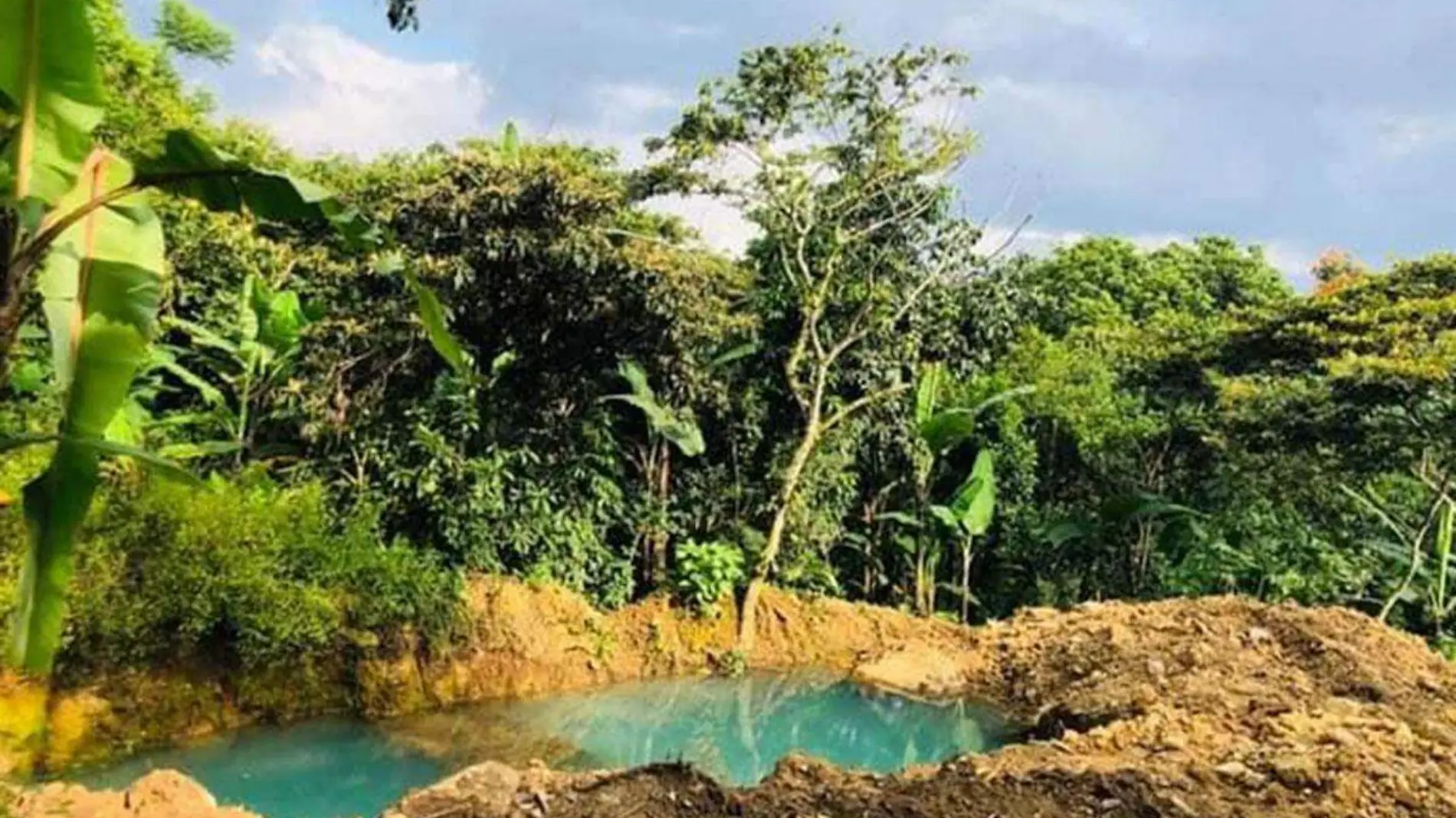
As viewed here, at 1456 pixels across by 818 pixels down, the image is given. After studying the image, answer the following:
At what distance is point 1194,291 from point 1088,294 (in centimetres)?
170

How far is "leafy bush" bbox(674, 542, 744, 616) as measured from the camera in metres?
10.4

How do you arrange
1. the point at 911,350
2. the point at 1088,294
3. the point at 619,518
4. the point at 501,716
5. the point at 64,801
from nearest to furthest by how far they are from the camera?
the point at 64,801
the point at 501,716
the point at 619,518
the point at 911,350
the point at 1088,294

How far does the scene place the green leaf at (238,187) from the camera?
271cm

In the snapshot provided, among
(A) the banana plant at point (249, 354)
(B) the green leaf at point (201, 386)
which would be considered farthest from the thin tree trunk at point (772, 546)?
(B) the green leaf at point (201, 386)

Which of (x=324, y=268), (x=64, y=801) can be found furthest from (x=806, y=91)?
(x=64, y=801)

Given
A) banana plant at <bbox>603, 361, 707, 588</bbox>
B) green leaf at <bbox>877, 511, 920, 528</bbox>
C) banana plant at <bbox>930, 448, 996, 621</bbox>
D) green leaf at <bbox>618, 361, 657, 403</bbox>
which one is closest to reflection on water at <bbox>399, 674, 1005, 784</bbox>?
banana plant at <bbox>603, 361, 707, 588</bbox>

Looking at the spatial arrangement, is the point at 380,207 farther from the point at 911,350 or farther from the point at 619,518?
the point at 911,350

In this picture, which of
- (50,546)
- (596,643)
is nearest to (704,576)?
(596,643)

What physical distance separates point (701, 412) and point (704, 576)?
1.63 m

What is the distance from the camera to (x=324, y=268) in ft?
32.3

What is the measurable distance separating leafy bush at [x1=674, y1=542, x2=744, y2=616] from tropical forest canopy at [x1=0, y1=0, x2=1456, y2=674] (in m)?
0.04

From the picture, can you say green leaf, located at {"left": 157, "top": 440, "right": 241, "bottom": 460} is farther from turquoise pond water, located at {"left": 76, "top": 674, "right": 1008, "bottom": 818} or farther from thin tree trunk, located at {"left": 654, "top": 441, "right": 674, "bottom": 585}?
thin tree trunk, located at {"left": 654, "top": 441, "right": 674, "bottom": 585}

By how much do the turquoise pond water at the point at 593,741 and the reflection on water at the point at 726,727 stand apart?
0.02 metres

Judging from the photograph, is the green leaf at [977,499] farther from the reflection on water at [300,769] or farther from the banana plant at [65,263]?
the banana plant at [65,263]
